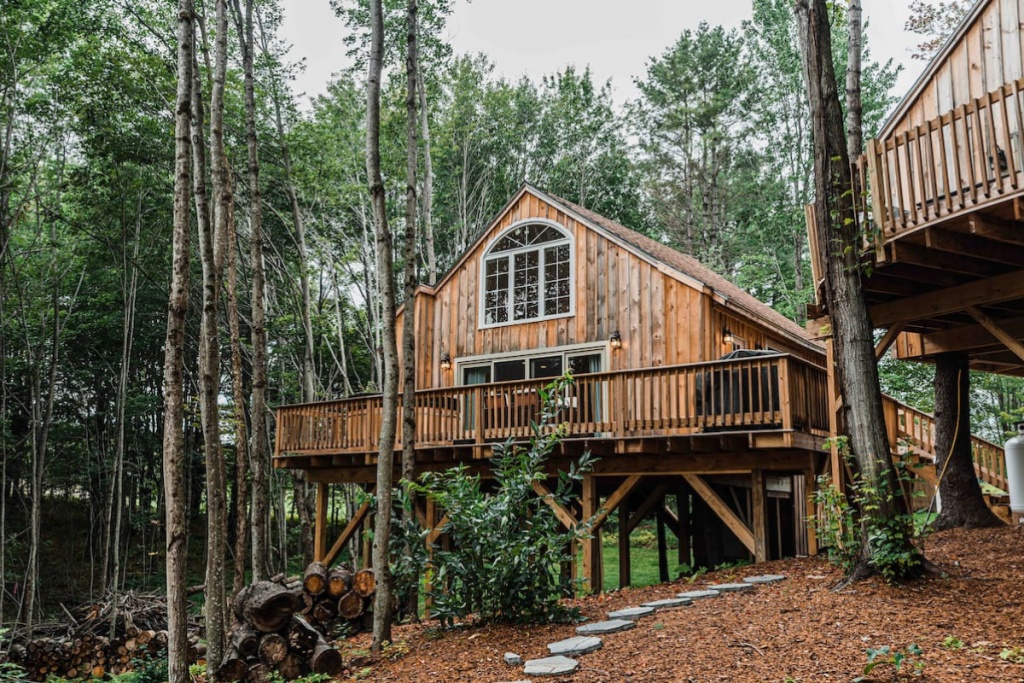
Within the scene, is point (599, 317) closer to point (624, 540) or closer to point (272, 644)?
point (624, 540)

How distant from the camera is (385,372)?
7.48m

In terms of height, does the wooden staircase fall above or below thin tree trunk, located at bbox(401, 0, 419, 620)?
below

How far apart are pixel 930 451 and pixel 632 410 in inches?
193

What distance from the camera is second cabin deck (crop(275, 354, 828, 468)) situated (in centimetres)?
880

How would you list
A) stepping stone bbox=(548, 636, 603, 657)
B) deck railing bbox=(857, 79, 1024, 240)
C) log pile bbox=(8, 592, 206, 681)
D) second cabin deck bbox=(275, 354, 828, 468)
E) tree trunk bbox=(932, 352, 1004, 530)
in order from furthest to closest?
log pile bbox=(8, 592, 206, 681)
tree trunk bbox=(932, 352, 1004, 530)
second cabin deck bbox=(275, 354, 828, 468)
deck railing bbox=(857, 79, 1024, 240)
stepping stone bbox=(548, 636, 603, 657)

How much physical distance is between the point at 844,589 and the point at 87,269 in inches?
726

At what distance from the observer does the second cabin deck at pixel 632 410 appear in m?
8.80

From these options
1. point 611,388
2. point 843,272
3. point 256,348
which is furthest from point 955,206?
point 256,348

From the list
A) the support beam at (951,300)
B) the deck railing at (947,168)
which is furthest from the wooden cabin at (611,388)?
the deck railing at (947,168)

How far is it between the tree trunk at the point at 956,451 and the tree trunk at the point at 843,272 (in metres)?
3.29

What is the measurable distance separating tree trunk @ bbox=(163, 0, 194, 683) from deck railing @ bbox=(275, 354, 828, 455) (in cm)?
333

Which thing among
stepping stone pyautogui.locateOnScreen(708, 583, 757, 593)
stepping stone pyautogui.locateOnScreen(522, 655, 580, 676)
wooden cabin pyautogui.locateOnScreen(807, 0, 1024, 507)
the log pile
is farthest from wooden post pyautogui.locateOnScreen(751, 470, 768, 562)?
the log pile

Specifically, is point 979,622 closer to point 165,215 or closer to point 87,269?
point 165,215

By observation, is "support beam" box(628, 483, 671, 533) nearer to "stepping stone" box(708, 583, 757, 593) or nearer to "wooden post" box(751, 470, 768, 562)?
"wooden post" box(751, 470, 768, 562)
